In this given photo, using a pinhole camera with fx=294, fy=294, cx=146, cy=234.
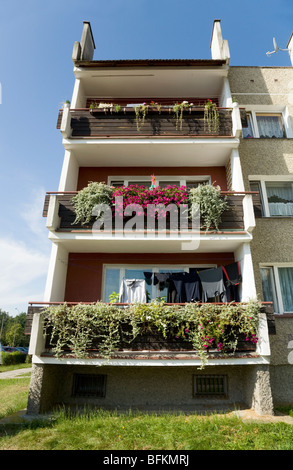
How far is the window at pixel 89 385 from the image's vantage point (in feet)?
28.4

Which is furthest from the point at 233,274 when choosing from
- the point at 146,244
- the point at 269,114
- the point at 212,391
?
the point at 269,114

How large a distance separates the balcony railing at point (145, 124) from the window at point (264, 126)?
2.21 m

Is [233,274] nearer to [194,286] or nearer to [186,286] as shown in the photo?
[194,286]

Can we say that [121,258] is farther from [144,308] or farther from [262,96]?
[262,96]

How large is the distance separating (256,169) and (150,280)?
19.2 ft

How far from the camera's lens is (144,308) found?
7.75 meters

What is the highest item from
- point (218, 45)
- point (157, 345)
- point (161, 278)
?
Result: point (218, 45)

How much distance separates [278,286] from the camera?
9.74 meters

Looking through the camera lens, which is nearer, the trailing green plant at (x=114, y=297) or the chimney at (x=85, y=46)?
the trailing green plant at (x=114, y=297)

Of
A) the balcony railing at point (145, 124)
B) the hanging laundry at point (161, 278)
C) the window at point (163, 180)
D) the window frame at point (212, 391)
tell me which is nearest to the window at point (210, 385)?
the window frame at point (212, 391)

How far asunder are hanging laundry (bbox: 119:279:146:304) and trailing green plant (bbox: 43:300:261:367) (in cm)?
128

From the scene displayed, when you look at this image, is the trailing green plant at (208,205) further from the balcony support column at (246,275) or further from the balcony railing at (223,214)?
the balcony support column at (246,275)

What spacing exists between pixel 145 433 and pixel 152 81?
A: 12065 mm

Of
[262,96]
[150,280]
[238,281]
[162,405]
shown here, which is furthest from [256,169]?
[162,405]
